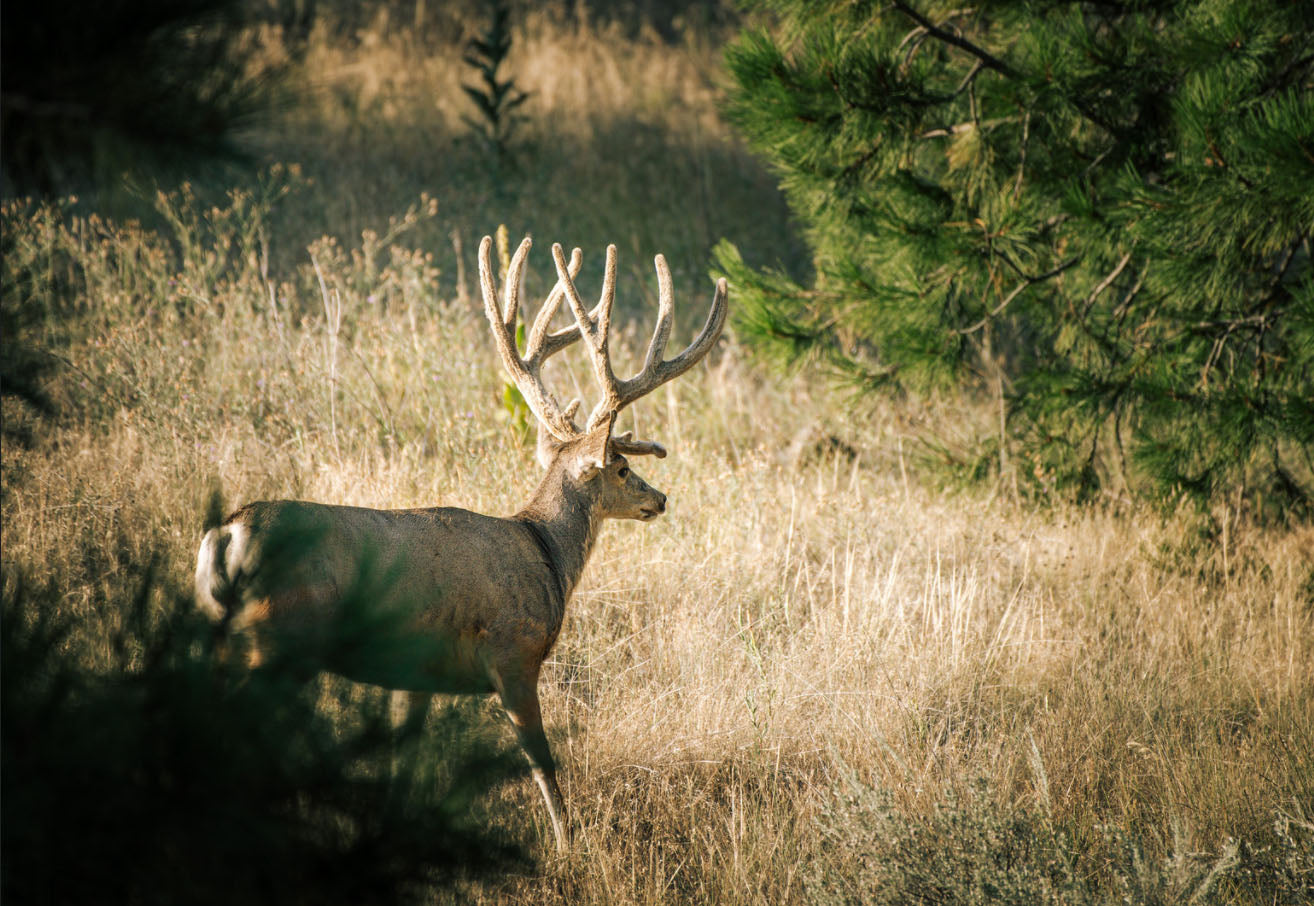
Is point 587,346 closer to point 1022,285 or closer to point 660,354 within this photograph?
point 660,354

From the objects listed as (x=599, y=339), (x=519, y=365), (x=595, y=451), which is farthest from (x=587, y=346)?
(x=595, y=451)

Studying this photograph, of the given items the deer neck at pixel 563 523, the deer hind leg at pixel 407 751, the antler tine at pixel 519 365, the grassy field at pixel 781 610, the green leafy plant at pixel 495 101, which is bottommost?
the grassy field at pixel 781 610

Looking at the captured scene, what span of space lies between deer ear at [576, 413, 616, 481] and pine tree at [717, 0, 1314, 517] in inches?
95.5

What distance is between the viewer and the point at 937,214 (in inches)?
215

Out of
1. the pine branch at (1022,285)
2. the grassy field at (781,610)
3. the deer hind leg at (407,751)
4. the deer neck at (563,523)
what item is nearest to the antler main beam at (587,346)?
the deer neck at (563,523)

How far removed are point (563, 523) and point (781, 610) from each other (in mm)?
1379

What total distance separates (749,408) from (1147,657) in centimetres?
361

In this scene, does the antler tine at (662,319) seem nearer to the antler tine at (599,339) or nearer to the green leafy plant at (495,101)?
the antler tine at (599,339)

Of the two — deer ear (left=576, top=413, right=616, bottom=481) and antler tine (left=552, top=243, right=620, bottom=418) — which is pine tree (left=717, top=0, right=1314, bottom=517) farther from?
deer ear (left=576, top=413, right=616, bottom=481)

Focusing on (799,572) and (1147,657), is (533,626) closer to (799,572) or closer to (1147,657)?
(799,572)

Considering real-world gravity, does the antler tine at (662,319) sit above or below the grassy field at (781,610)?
above

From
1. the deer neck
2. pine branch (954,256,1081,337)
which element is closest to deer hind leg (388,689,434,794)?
the deer neck

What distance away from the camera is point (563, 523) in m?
3.55

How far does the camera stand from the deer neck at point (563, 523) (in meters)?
3.46
